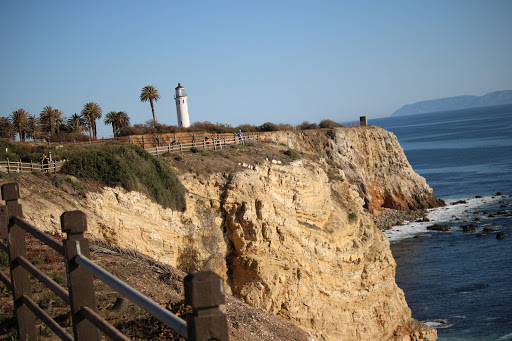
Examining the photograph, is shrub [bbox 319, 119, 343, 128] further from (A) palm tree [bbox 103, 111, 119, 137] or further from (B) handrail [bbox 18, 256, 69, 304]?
(B) handrail [bbox 18, 256, 69, 304]

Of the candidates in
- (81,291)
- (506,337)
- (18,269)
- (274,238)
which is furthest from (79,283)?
(506,337)

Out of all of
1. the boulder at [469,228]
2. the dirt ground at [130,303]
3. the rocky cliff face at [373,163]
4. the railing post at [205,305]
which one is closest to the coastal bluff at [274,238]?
the dirt ground at [130,303]

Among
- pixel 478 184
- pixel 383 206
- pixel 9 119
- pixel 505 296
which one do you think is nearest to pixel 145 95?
pixel 9 119

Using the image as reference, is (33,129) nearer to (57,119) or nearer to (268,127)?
(57,119)

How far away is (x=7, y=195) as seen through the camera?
201 inches

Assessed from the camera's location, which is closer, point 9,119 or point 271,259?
point 271,259

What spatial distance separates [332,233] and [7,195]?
74.2 ft

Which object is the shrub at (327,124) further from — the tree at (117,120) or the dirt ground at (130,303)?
the dirt ground at (130,303)

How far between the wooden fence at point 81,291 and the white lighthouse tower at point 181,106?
46081mm

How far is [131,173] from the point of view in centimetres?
2108

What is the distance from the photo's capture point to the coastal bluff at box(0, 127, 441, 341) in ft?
63.2

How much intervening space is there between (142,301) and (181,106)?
49.5 meters

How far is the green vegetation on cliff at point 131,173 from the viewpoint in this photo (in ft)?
67.3

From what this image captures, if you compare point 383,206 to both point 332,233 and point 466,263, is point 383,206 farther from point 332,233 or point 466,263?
point 332,233
